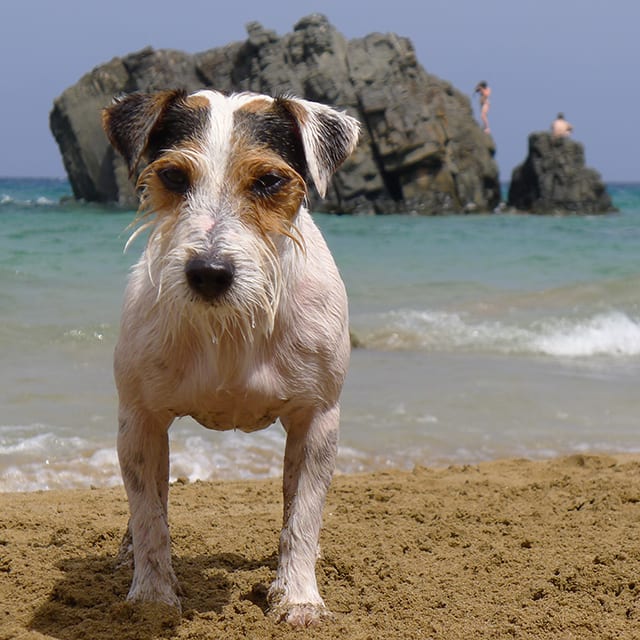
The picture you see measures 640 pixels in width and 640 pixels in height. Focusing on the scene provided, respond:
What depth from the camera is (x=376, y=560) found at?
173 inches

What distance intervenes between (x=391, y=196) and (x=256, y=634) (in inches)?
1500

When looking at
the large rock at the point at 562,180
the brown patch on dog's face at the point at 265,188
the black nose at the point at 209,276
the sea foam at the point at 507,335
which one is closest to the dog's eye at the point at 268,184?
the brown patch on dog's face at the point at 265,188

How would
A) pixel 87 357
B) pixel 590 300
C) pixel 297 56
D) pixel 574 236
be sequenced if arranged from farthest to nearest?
Result: 1. pixel 297 56
2. pixel 574 236
3. pixel 590 300
4. pixel 87 357

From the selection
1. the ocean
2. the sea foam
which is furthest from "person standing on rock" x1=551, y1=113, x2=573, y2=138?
the sea foam

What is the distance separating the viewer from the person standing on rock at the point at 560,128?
138ft

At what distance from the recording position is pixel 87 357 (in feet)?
32.3

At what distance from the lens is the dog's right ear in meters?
3.37

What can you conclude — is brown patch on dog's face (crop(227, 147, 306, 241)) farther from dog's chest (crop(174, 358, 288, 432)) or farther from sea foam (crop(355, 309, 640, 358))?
sea foam (crop(355, 309, 640, 358))

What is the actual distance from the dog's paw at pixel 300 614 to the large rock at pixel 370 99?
35.2 metres

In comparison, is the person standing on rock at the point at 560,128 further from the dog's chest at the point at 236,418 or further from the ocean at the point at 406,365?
the dog's chest at the point at 236,418

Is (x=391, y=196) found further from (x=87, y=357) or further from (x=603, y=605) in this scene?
(x=603, y=605)

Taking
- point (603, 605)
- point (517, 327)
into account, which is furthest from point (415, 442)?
point (517, 327)

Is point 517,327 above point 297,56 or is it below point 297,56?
below

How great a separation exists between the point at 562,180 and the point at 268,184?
40.2m
